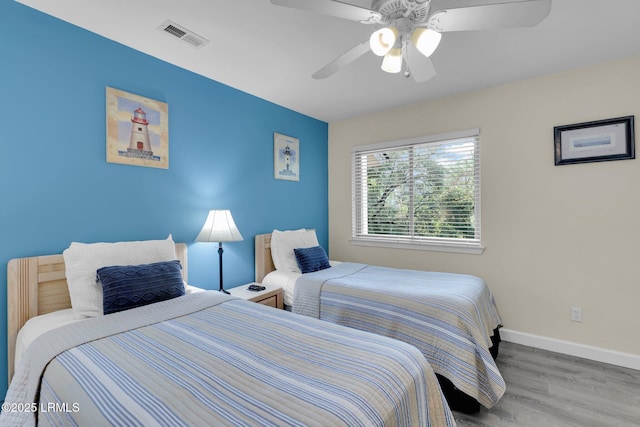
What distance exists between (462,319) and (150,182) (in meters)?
2.51

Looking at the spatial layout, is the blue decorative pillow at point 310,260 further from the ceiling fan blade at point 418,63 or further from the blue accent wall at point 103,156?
the ceiling fan blade at point 418,63

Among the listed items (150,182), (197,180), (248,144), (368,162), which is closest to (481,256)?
(368,162)

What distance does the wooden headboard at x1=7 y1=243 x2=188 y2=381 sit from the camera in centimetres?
168

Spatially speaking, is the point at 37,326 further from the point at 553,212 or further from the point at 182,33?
the point at 553,212

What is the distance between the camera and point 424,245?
3.46 meters

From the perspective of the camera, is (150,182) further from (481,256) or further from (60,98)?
(481,256)

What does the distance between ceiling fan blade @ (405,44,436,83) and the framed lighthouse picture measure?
1.92 meters

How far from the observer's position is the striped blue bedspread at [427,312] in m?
1.85

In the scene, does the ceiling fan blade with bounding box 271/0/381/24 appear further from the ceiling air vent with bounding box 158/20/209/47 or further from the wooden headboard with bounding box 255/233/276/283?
the wooden headboard with bounding box 255/233/276/283

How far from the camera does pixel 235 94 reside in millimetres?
2990

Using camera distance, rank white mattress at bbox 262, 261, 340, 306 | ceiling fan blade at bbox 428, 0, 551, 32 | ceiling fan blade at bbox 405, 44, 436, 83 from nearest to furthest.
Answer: ceiling fan blade at bbox 428, 0, 551, 32
ceiling fan blade at bbox 405, 44, 436, 83
white mattress at bbox 262, 261, 340, 306

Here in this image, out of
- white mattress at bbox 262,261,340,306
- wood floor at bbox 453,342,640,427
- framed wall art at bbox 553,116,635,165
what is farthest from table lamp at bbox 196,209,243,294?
framed wall art at bbox 553,116,635,165

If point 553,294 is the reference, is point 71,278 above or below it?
above

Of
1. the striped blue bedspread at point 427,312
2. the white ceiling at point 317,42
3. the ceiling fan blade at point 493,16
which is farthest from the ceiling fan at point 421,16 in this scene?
the striped blue bedspread at point 427,312
